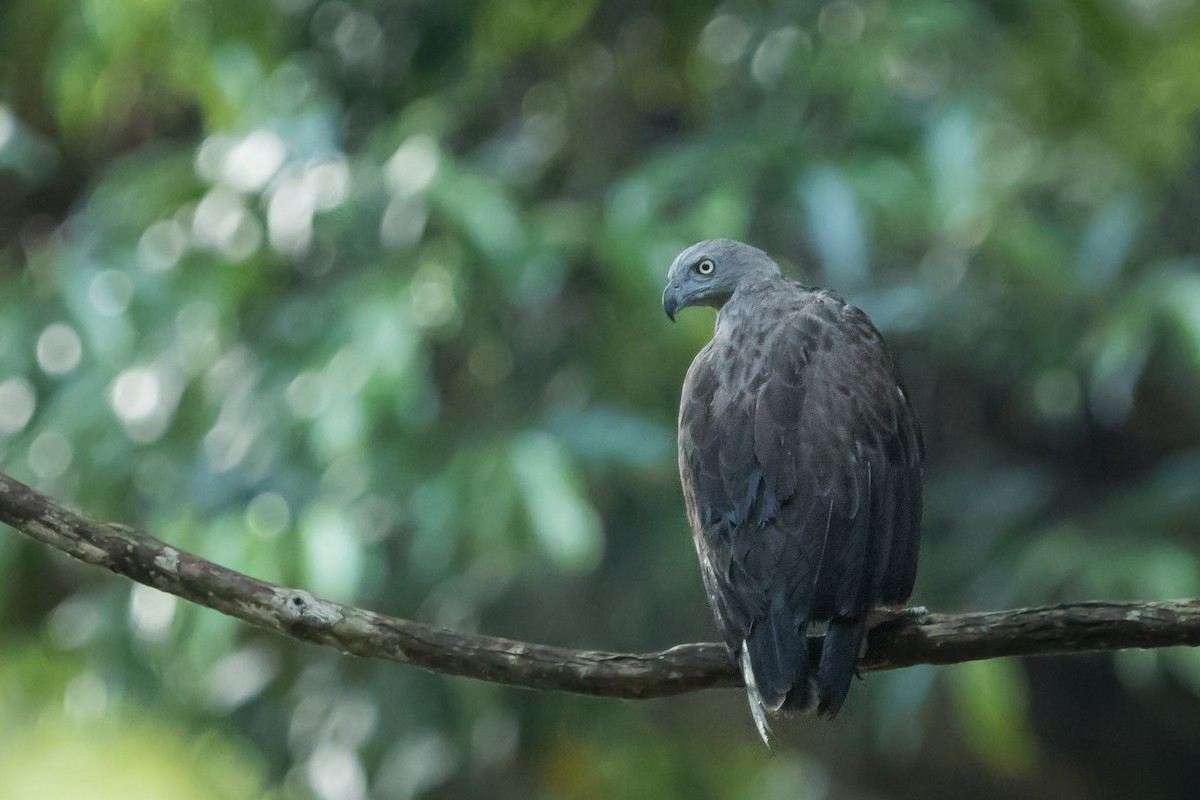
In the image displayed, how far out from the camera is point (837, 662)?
8.59 ft

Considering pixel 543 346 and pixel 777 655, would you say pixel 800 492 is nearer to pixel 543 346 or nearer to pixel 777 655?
pixel 777 655

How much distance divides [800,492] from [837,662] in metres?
0.32

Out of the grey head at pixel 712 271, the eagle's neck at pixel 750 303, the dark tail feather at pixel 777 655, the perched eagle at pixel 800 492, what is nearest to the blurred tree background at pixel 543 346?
the grey head at pixel 712 271

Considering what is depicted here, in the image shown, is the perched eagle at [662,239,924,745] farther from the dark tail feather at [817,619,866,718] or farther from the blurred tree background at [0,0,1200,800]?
the blurred tree background at [0,0,1200,800]

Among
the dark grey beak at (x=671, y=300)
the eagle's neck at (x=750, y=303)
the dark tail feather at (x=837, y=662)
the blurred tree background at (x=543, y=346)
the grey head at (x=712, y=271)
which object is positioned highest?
the eagle's neck at (x=750, y=303)

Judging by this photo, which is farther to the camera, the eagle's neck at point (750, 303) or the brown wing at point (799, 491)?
the eagle's neck at point (750, 303)

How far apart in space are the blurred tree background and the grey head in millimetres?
624

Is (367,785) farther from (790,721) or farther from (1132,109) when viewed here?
(1132,109)

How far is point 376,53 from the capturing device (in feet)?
17.0

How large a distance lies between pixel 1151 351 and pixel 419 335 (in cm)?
258

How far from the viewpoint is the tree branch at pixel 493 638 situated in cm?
243

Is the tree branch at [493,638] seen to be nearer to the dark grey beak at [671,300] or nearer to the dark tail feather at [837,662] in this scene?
the dark tail feather at [837,662]

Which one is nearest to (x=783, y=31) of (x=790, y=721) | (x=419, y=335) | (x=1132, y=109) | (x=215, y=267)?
(x=1132, y=109)

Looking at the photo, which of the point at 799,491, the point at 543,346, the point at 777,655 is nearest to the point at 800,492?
the point at 799,491
